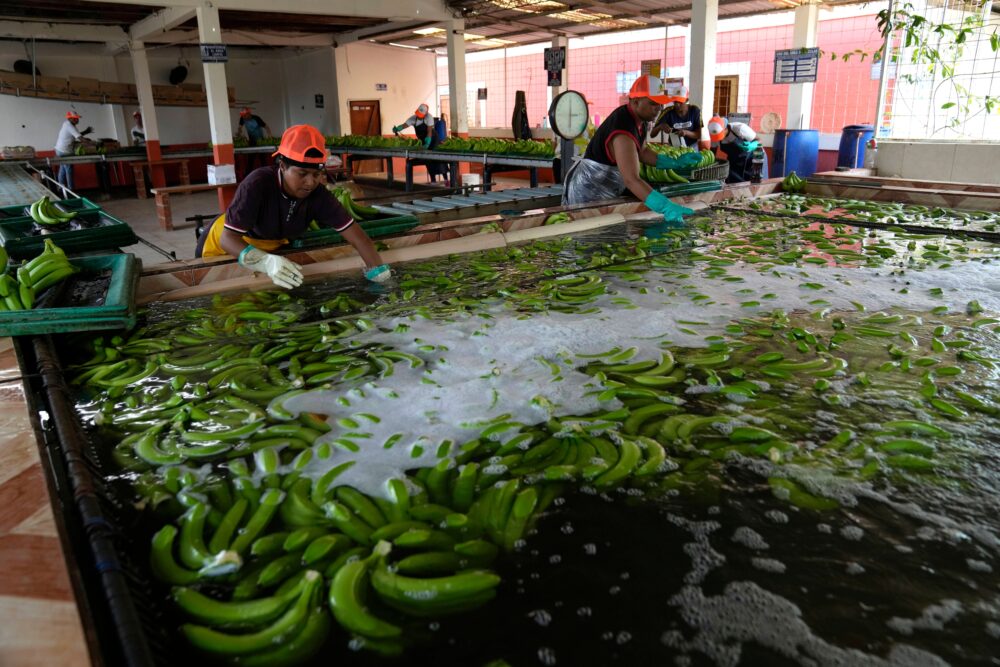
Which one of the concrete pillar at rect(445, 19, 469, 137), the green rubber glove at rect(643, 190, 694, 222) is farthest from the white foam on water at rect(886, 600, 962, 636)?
the concrete pillar at rect(445, 19, 469, 137)

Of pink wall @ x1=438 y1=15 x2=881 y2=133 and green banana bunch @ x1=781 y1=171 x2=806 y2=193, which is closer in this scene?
green banana bunch @ x1=781 y1=171 x2=806 y2=193

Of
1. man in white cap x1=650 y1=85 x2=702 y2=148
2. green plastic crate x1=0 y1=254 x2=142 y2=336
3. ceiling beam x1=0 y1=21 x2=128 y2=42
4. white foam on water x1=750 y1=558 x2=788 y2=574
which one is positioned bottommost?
white foam on water x1=750 y1=558 x2=788 y2=574

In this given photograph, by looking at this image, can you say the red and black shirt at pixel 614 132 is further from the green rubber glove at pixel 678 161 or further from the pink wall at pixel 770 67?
the pink wall at pixel 770 67

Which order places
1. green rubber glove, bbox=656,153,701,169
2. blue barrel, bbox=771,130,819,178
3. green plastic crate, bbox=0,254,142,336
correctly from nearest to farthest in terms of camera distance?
green plastic crate, bbox=0,254,142,336, green rubber glove, bbox=656,153,701,169, blue barrel, bbox=771,130,819,178

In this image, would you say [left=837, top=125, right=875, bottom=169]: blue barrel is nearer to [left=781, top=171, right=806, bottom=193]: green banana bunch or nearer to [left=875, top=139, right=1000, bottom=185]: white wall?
[left=875, top=139, right=1000, bottom=185]: white wall

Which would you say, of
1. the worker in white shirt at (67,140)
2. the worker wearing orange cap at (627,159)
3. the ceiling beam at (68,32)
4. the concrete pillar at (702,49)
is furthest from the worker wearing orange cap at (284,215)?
the ceiling beam at (68,32)

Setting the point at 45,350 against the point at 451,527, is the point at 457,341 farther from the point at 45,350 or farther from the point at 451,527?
the point at 45,350

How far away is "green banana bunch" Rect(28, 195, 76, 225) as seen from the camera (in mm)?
4480

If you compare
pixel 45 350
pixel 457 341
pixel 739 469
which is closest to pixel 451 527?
pixel 739 469

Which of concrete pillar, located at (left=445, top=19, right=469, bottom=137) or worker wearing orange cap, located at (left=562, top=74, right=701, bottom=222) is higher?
concrete pillar, located at (left=445, top=19, right=469, bottom=137)

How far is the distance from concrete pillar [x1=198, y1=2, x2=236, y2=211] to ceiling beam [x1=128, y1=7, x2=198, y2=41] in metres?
0.31

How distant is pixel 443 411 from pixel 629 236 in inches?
138

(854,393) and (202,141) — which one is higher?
(202,141)

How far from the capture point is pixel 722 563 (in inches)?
65.6
